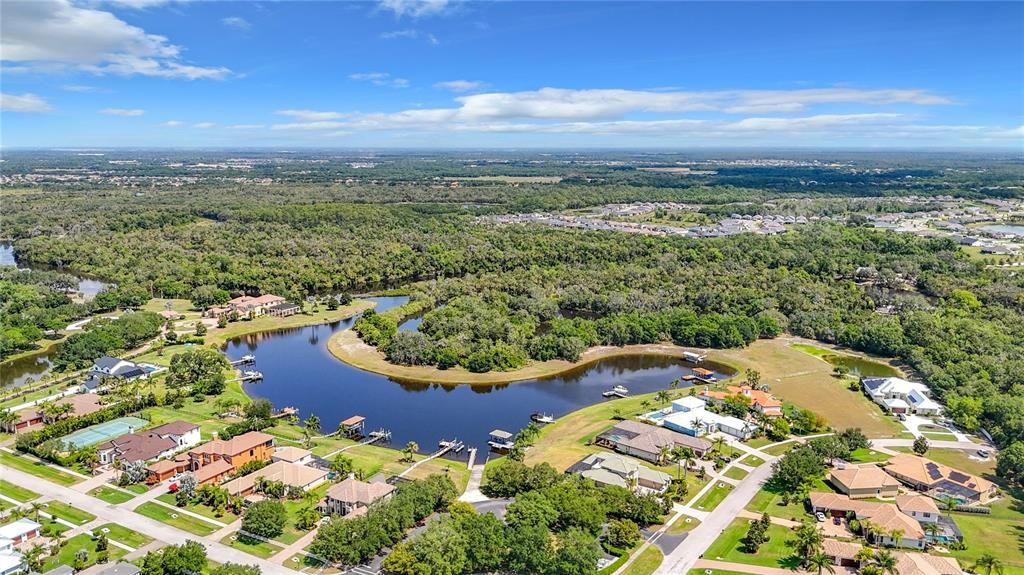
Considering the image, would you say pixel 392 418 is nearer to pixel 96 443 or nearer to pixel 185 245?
pixel 96 443

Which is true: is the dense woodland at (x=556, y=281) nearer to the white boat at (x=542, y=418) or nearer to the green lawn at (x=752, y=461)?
the white boat at (x=542, y=418)

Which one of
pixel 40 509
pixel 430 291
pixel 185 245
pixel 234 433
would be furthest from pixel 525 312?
pixel 185 245

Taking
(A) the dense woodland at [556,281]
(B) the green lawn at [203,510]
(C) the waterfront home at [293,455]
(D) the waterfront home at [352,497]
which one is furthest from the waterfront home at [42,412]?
(D) the waterfront home at [352,497]

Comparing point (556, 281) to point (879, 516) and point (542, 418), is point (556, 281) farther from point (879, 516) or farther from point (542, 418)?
point (879, 516)

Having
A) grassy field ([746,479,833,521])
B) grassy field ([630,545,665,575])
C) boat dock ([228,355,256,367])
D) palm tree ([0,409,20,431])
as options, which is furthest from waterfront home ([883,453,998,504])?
palm tree ([0,409,20,431])

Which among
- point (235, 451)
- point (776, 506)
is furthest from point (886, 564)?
point (235, 451)

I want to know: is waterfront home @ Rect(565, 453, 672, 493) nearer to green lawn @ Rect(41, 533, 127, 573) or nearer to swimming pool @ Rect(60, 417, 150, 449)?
green lawn @ Rect(41, 533, 127, 573)
